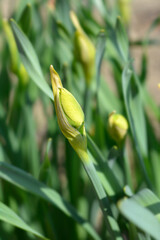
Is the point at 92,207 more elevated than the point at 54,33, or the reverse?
the point at 54,33

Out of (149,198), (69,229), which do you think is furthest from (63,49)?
(149,198)

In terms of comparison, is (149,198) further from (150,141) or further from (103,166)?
(150,141)

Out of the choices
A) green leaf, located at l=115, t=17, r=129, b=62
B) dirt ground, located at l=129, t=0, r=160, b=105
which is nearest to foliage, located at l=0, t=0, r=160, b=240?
green leaf, located at l=115, t=17, r=129, b=62

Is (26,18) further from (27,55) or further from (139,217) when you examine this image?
(139,217)

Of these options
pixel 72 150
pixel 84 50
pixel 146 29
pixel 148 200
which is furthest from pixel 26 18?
pixel 146 29

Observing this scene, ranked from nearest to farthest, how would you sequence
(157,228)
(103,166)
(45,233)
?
(157,228) → (103,166) → (45,233)

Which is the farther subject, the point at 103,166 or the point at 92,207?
the point at 92,207
